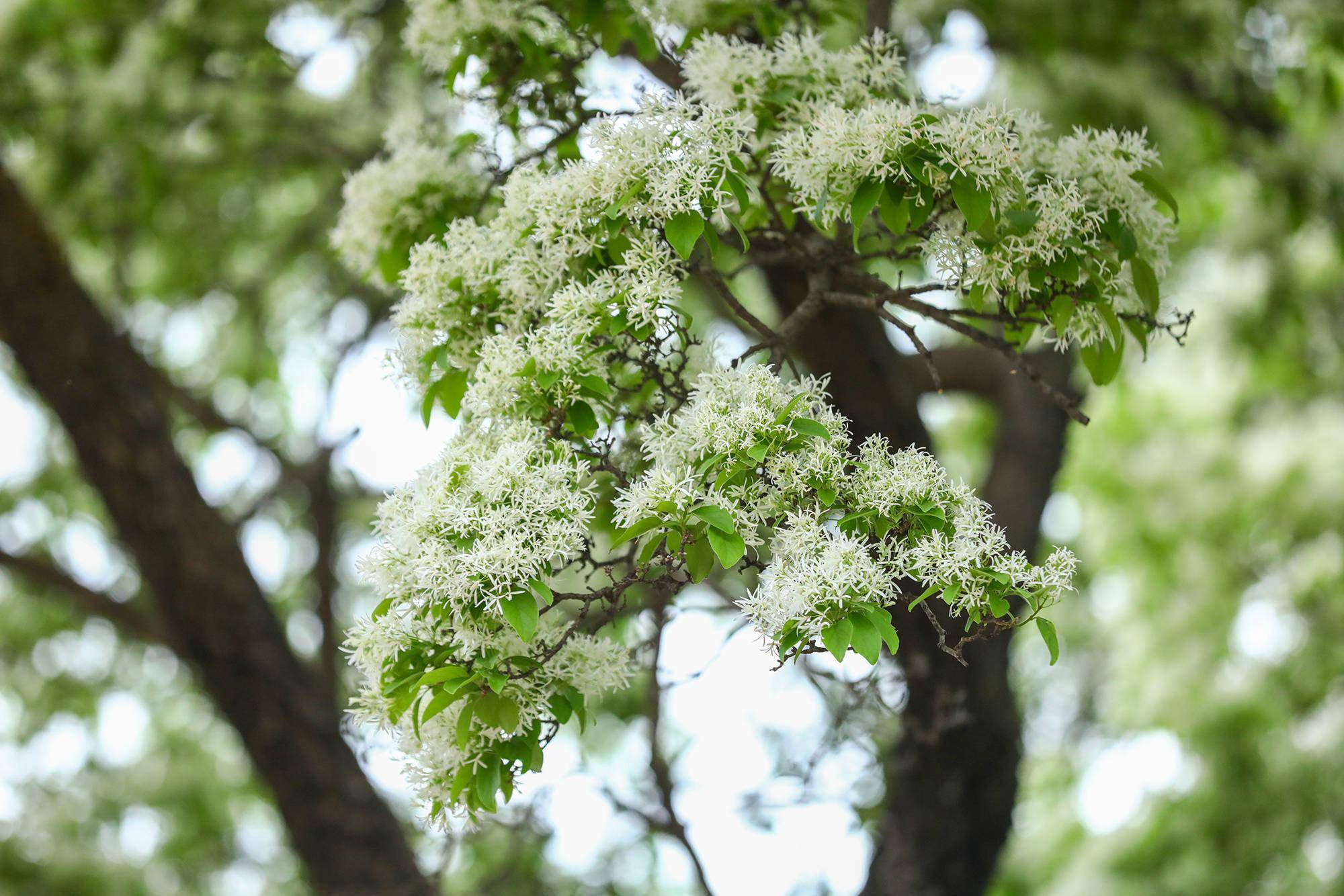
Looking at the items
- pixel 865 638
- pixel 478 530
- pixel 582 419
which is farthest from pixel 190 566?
pixel 865 638

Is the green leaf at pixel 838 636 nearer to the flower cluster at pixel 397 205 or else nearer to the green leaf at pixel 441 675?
the green leaf at pixel 441 675

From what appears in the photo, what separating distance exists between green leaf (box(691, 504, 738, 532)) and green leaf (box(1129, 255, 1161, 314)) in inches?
43.6

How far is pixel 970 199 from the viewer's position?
1.91 meters

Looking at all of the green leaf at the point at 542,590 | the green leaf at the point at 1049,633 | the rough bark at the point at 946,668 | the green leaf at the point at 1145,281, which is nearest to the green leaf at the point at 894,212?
the green leaf at the point at 1145,281

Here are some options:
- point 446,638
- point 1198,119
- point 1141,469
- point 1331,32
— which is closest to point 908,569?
point 446,638

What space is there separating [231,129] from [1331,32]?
4.95 m

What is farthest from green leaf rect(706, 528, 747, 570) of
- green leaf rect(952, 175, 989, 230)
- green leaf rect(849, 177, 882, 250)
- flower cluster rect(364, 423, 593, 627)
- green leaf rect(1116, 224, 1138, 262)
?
green leaf rect(1116, 224, 1138, 262)

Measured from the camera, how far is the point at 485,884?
13.1 ft

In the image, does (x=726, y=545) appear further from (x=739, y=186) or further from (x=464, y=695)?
(x=739, y=186)

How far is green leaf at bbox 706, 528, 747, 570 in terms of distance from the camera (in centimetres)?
161

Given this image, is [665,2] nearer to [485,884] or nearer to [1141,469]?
[485,884]

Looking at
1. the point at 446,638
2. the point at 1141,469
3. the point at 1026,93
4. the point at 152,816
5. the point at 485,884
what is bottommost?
the point at 446,638

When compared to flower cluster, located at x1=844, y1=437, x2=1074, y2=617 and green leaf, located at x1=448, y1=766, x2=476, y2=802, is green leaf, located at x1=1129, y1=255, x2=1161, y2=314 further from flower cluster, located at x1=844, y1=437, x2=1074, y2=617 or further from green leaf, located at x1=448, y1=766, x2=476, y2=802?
green leaf, located at x1=448, y1=766, x2=476, y2=802

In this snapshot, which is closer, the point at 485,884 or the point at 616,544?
the point at 616,544
